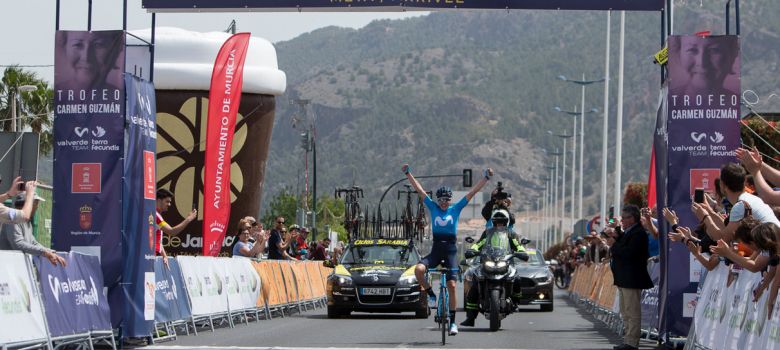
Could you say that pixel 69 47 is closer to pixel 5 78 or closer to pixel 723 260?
pixel 723 260

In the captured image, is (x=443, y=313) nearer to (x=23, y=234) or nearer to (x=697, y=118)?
(x=697, y=118)

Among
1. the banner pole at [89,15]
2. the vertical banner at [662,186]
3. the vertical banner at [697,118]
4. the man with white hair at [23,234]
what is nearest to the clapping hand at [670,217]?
the vertical banner at [697,118]

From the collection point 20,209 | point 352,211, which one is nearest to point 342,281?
point 20,209

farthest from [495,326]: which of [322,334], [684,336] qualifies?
[684,336]

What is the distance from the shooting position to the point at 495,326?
67.7 feet

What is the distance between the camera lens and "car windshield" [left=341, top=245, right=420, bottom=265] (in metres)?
27.0

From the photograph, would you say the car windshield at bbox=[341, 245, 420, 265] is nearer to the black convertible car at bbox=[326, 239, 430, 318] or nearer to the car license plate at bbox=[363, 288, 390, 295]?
the black convertible car at bbox=[326, 239, 430, 318]

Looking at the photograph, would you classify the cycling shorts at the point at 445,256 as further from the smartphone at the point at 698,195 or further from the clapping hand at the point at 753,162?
the clapping hand at the point at 753,162

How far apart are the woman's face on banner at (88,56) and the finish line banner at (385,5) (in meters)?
3.18

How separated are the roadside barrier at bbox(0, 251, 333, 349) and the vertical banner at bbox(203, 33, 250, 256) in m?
1.90

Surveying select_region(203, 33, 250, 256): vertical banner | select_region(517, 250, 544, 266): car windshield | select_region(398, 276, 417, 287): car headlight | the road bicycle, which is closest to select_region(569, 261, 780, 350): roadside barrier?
select_region(398, 276, 417, 287): car headlight

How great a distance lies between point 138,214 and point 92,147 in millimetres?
1036

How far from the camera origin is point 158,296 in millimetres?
18469

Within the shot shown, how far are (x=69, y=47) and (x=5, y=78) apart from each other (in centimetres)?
4179
